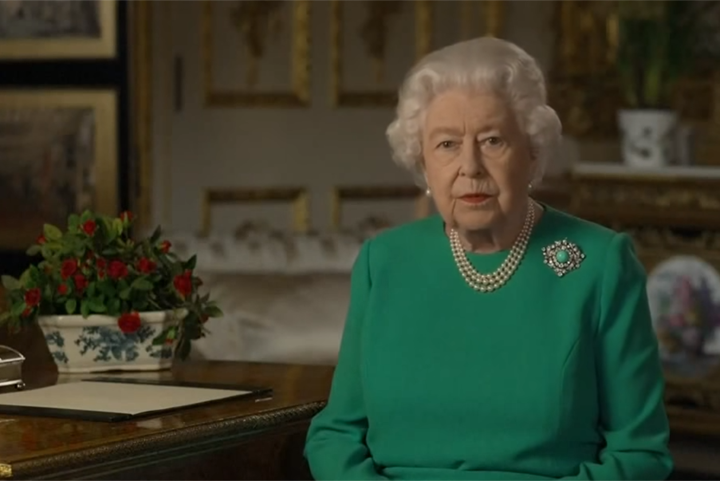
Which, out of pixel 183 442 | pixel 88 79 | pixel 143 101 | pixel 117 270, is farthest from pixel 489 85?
pixel 143 101

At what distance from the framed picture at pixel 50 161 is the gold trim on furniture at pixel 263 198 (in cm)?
50

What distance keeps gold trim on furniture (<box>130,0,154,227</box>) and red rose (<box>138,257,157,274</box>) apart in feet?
7.59

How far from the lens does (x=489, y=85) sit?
2051 mm

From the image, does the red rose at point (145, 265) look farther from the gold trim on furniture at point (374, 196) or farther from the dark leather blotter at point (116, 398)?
the gold trim on furniture at point (374, 196)

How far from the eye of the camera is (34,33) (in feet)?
14.5

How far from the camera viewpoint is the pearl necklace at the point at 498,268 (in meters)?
2.07

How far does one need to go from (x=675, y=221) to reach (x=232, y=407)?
8.51 ft

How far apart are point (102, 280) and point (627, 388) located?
88 cm

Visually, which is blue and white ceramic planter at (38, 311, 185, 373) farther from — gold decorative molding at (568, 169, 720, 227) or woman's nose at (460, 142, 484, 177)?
gold decorative molding at (568, 169, 720, 227)

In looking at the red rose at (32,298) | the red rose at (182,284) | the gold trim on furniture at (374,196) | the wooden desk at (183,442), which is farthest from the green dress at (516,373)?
the gold trim on furniture at (374,196)

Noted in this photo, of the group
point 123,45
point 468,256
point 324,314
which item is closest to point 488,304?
point 468,256

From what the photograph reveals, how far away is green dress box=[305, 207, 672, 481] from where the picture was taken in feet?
6.58

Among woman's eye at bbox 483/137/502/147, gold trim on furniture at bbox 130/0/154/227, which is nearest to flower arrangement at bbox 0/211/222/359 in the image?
woman's eye at bbox 483/137/502/147

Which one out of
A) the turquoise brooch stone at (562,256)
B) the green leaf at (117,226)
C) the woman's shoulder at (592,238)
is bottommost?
the green leaf at (117,226)
